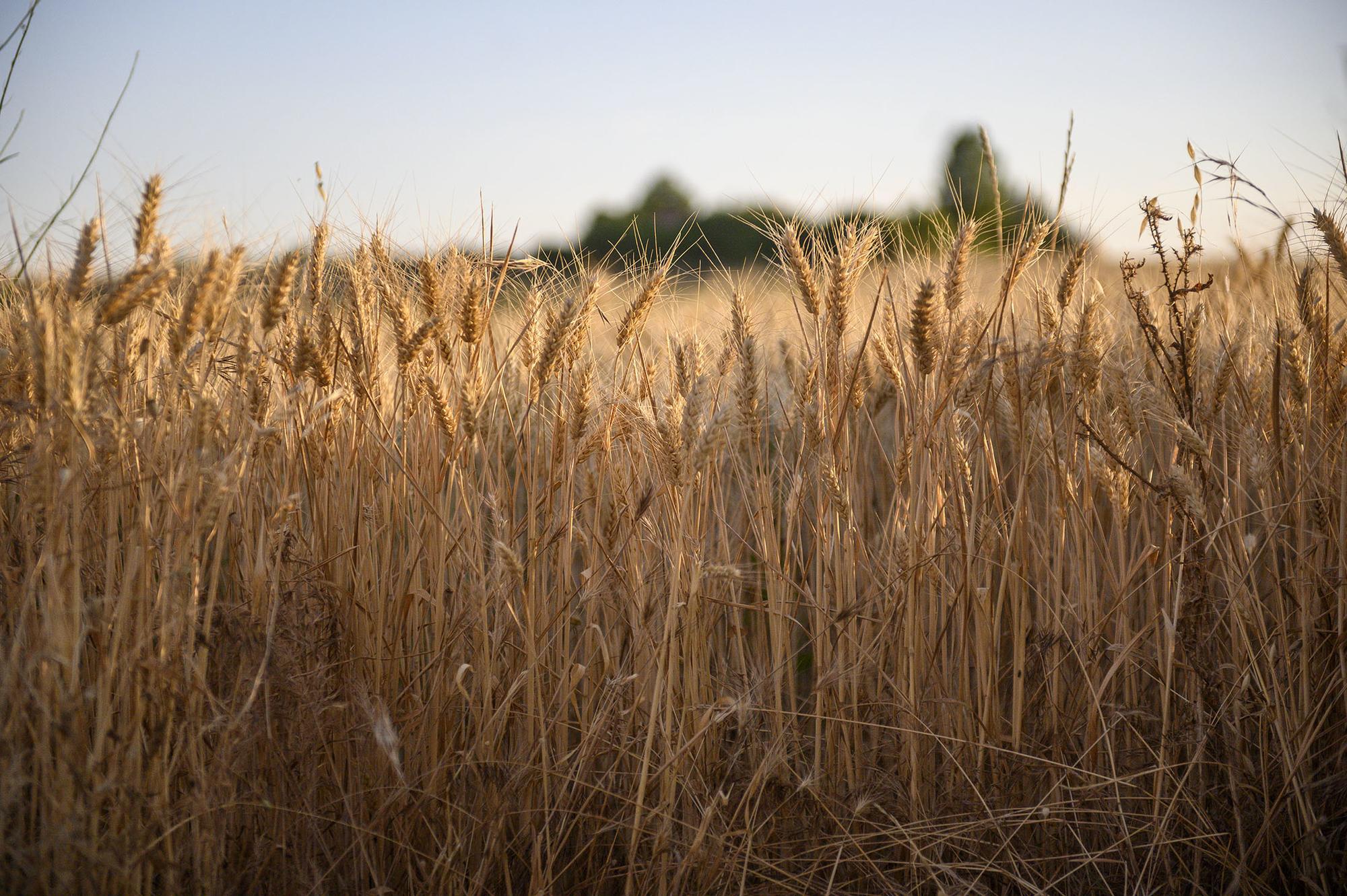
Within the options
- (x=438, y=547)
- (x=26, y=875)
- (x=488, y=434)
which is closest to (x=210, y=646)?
(x=26, y=875)

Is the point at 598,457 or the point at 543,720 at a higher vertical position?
the point at 598,457

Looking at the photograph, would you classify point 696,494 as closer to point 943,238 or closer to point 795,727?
point 795,727

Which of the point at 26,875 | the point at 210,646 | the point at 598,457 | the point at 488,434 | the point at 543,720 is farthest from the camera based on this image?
the point at 598,457

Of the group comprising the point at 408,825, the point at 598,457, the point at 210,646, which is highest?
the point at 598,457

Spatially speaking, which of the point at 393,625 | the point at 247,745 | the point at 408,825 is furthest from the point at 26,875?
the point at 393,625

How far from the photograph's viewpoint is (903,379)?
184 centimetres

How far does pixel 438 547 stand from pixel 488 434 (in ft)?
0.93

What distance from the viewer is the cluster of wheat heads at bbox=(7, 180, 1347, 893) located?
4.89 feet

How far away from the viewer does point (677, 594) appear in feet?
4.97

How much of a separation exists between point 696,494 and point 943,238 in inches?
36.6

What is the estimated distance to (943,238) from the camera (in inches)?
81.4

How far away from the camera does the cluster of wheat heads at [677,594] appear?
4.89 ft

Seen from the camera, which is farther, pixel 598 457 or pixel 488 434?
pixel 598 457

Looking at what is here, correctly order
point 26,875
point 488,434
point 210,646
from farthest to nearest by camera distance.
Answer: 1. point 488,434
2. point 210,646
3. point 26,875
